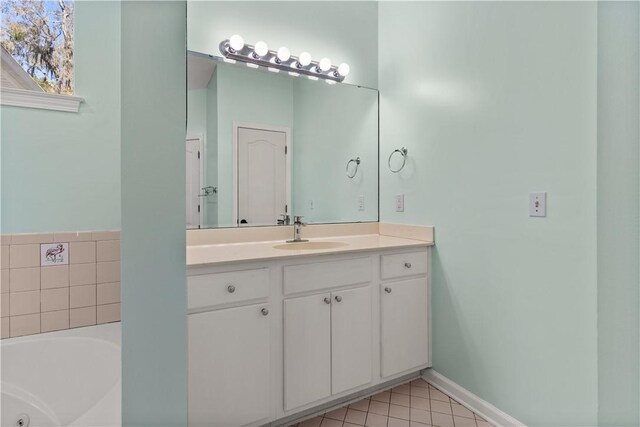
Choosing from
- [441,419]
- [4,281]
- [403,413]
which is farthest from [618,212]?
[4,281]

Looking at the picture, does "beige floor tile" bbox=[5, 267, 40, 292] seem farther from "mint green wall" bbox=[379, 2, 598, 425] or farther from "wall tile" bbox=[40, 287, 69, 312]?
"mint green wall" bbox=[379, 2, 598, 425]

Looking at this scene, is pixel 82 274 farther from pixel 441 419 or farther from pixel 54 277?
pixel 441 419

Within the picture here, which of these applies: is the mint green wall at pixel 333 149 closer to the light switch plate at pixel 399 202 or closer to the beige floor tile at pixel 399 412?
the light switch plate at pixel 399 202

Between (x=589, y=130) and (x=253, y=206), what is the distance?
1717mm

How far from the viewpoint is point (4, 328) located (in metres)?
1.63

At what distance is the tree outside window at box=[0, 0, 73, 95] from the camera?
1.71 meters

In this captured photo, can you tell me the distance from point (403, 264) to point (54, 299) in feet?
6.20

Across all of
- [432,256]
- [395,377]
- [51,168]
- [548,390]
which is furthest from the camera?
[432,256]

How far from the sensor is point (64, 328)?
5.75 feet

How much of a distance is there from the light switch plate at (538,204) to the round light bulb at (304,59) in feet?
5.13

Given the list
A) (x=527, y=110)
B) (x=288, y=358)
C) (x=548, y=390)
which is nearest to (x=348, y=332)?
(x=288, y=358)

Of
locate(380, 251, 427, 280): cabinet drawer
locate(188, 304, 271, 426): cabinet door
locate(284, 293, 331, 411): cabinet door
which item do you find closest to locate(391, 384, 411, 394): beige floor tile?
locate(284, 293, 331, 411): cabinet door

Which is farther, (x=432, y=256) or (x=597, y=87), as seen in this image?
(x=432, y=256)

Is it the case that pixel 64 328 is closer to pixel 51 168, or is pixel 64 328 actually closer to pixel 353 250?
pixel 51 168
